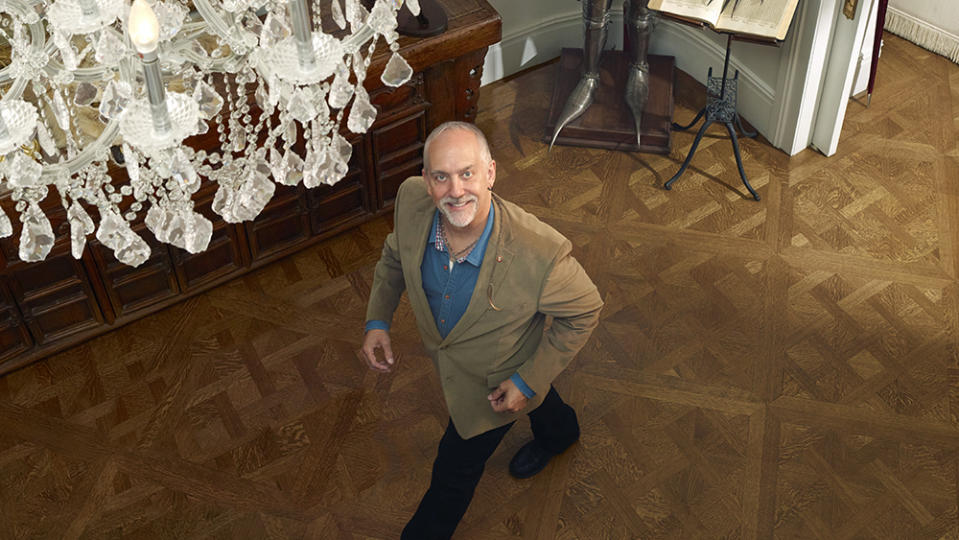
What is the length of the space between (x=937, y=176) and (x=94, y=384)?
12.1ft

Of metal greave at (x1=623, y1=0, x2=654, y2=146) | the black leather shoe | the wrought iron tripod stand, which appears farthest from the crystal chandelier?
metal greave at (x1=623, y1=0, x2=654, y2=146)

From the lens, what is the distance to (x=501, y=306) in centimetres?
281

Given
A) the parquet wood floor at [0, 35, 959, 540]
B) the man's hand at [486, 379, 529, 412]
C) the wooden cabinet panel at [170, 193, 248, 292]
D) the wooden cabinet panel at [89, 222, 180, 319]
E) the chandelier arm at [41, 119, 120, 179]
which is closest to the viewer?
the chandelier arm at [41, 119, 120, 179]

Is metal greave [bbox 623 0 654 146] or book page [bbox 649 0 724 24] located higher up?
book page [bbox 649 0 724 24]

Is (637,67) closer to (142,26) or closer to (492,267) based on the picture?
(492,267)

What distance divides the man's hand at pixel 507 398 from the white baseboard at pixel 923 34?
360 cm

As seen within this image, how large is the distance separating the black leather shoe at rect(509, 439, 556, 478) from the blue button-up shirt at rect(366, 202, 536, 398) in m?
0.74

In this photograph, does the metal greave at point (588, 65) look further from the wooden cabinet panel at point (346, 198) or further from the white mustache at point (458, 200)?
the white mustache at point (458, 200)

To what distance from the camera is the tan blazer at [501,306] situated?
2.78 metres

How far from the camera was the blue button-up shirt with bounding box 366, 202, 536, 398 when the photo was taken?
2803mm

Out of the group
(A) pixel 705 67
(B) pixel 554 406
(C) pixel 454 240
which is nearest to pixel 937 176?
(A) pixel 705 67

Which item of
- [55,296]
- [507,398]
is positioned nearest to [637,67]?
[507,398]

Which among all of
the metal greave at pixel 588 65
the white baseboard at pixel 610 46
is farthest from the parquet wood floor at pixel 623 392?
the white baseboard at pixel 610 46

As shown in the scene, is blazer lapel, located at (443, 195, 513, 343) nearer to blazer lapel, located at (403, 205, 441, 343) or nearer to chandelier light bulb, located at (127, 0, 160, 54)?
blazer lapel, located at (403, 205, 441, 343)
